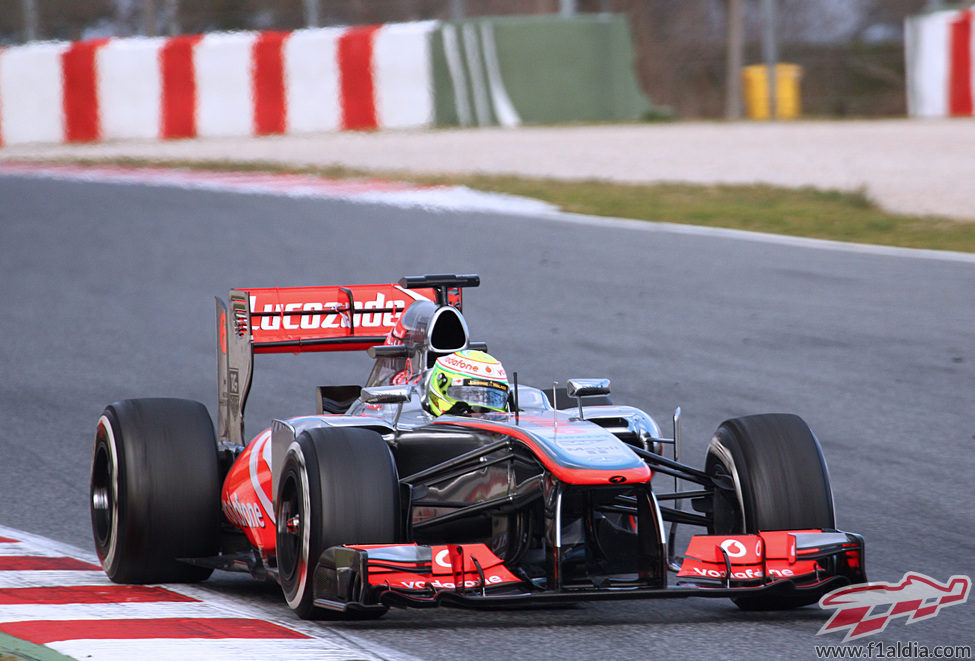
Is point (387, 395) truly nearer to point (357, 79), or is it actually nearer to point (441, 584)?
A: point (441, 584)

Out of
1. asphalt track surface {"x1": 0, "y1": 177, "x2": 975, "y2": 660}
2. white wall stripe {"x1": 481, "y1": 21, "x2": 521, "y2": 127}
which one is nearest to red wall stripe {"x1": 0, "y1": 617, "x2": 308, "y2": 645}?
asphalt track surface {"x1": 0, "y1": 177, "x2": 975, "y2": 660}

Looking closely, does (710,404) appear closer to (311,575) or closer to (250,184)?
(311,575)

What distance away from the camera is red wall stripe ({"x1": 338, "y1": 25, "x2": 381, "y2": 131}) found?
22.0m

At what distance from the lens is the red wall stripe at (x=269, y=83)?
21781mm

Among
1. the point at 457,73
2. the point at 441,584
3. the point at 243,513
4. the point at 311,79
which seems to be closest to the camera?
the point at 441,584

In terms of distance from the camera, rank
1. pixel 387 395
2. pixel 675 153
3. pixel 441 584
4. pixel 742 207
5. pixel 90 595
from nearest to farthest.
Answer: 1. pixel 441 584
2. pixel 90 595
3. pixel 387 395
4. pixel 742 207
5. pixel 675 153

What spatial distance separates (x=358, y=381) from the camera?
10.1m

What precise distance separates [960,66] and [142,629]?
21505 millimetres

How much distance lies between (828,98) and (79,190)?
1362 centimetres

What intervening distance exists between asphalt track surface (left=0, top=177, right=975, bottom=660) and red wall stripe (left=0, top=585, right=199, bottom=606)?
1.24 feet

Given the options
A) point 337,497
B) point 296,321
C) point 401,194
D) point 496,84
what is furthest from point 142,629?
point 496,84

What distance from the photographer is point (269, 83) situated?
21.9 meters

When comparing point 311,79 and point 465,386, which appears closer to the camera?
point 465,386

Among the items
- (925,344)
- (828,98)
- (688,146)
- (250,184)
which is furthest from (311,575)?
(828,98)
